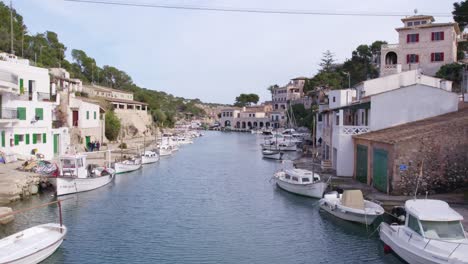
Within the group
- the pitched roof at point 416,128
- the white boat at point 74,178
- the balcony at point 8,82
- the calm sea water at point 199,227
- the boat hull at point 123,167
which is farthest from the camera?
the boat hull at point 123,167

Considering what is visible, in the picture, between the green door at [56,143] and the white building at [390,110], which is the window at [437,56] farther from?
the green door at [56,143]

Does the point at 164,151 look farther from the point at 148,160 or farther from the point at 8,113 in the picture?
the point at 8,113

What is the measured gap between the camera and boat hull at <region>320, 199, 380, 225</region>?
24453 mm

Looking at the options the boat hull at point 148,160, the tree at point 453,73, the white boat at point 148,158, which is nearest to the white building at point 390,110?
the tree at point 453,73

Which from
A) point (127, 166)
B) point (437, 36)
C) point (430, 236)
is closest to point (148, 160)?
point (127, 166)

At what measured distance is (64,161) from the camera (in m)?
34.6

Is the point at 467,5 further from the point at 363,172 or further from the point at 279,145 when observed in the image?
the point at 363,172

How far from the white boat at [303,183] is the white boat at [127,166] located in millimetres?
17445

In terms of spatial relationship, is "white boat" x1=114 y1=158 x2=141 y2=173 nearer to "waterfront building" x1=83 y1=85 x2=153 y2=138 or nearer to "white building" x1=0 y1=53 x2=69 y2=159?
"white building" x1=0 y1=53 x2=69 y2=159

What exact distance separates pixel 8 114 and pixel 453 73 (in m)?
47.4

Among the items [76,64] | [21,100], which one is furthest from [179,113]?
[21,100]

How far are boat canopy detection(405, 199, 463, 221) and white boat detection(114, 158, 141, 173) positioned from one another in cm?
3218

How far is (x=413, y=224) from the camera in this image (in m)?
18.9

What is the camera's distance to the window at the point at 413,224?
18453 millimetres
